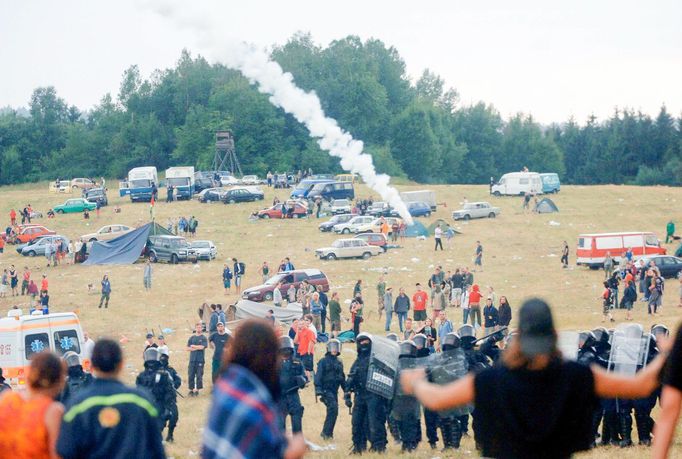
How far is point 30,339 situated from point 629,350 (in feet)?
36.2

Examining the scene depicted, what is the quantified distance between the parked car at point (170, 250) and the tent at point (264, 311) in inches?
591

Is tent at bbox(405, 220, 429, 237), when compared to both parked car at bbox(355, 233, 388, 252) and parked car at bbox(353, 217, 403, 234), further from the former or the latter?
parked car at bbox(355, 233, 388, 252)

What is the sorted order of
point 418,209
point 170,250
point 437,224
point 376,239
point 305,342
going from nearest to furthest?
point 305,342, point 170,250, point 376,239, point 437,224, point 418,209

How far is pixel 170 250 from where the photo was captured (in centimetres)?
Answer: 4494

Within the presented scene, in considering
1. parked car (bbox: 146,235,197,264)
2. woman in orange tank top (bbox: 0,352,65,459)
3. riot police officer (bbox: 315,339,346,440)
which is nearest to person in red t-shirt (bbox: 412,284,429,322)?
riot police officer (bbox: 315,339,346,440)

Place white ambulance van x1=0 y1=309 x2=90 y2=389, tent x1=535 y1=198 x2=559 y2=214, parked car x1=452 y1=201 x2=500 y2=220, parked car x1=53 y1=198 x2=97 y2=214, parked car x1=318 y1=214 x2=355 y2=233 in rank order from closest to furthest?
1. white ambulance van x1=0 y1=309 x2=90 y2=389
2. parked car x1=318 y1=214 x2=355 y2=233
3. parked car x1=452 y1=201 x2=500 y2=220
4. tent x1=535 y1=198 x2=559 y2=214
5. parked car x1=53 y1=198 x2=97 y2=214

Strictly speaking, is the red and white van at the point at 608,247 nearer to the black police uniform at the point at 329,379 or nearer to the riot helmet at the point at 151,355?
the black police uniform at the point at 329,379

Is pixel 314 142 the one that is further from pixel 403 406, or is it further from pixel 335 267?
pixel 403 406

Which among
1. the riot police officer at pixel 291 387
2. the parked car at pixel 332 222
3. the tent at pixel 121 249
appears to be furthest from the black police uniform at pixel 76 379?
the parked car at pixel 332 222

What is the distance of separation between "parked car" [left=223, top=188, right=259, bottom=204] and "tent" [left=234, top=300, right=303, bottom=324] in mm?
32181

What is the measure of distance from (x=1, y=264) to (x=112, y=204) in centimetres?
1892

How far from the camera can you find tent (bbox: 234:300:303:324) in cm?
2978

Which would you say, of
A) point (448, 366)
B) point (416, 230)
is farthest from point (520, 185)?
point (448, 366)

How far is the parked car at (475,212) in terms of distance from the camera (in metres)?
57.7
